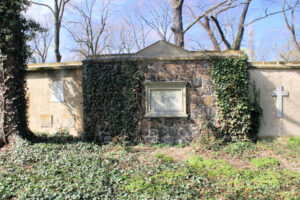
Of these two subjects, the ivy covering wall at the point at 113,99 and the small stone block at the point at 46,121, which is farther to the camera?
the small stone block at the point at 46,121

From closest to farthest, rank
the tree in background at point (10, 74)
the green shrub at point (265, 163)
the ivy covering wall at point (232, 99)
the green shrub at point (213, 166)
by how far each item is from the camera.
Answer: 1. the green shrub at point (213, 166)
2. the green shrub at point (265, 163)
3. the tree in background at point (10, 74)
4. the ivy covering wall at point (232, 99)

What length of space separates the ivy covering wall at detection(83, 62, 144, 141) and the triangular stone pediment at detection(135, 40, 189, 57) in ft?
2.10

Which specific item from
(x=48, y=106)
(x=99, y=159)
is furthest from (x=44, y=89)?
(x=99, y=159)

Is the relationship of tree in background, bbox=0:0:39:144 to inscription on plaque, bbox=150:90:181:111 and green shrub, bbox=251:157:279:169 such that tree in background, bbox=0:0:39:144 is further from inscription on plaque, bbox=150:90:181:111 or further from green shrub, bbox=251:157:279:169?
green shrub, bbox=251:157:279:169

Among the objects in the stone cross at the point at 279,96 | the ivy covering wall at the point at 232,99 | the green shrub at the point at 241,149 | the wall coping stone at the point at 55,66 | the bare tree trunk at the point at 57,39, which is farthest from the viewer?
the bare tree trunk at the point at 57,39

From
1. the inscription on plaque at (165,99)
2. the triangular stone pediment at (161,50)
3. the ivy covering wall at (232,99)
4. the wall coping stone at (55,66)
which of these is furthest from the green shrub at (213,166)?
the wall coping stone at (55,66)

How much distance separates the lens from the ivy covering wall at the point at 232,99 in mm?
6254

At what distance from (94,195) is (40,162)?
6.26 ft

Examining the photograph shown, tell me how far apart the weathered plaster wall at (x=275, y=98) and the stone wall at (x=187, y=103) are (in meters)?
1.69

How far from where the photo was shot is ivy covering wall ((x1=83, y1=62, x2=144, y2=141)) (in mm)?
A: 6523

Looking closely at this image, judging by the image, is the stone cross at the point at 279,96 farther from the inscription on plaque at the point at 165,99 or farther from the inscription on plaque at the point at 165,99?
the inscription on plaque at the point at 165,99

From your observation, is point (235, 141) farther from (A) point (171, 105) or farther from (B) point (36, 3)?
(B) point (36, 3)

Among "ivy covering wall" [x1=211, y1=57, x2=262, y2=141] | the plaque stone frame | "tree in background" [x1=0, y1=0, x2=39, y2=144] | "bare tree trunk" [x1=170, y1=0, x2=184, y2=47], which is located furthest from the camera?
"bare tree trunk" [x1=170, y1=0, x2=184, y2=47]

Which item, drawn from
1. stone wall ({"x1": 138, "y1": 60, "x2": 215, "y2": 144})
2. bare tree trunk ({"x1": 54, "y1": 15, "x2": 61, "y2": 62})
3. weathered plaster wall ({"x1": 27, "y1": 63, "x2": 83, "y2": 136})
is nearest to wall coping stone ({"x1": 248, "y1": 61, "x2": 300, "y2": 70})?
stone wall ({"x1": 138, "y1": 60, "x2": 215, "y2": 144})
